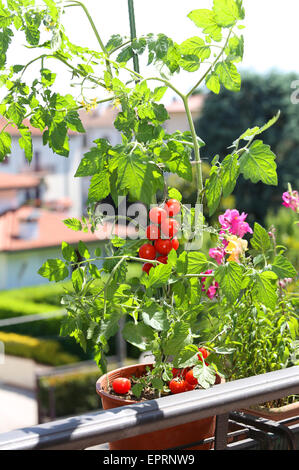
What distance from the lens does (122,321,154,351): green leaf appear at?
41.9 inches

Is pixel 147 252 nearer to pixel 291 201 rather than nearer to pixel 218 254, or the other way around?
pixel 218 254

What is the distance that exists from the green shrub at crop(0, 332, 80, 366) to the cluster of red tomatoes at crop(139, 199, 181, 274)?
12.7m

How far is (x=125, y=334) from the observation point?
3.51 feet

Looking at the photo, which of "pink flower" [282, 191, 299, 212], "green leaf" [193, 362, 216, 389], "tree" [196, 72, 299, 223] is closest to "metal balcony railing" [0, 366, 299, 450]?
"green leaf" [193, 362, 216, 389]

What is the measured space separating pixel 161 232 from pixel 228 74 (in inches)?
12.5

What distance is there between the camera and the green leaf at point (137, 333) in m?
1.06

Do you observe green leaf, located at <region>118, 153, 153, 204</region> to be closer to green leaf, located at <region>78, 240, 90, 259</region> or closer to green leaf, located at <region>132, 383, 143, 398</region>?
green leaf, located at <region>78, 240, 90, 259</region>

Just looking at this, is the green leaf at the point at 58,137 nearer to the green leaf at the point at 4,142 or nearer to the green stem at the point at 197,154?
the green leaf at the point at 4,142

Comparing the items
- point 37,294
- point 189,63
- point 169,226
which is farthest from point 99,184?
point 37,294

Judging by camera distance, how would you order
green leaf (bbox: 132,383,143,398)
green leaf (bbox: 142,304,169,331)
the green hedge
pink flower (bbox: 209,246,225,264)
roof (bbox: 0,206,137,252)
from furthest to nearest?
roof (bbox: 0,206,137,252) < the green hedge < pink flower (bbox: 209,246,225,264) < green leaf (bbox: 132,383,143,398) < green leaf (bbox: 142,304,169,331)

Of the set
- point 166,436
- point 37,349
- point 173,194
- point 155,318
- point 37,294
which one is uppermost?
point 173,194

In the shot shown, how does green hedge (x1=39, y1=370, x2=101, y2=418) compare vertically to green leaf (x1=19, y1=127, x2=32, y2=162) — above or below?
below

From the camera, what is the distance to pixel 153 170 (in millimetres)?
1073

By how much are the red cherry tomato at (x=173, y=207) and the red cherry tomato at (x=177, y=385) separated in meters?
0.32
